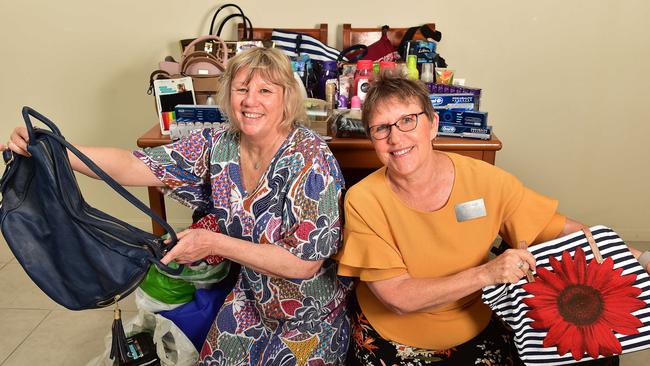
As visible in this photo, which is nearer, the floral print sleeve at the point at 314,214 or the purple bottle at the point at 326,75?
the floral print sleeve at the point at 314,214

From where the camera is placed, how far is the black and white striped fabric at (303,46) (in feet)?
8.39

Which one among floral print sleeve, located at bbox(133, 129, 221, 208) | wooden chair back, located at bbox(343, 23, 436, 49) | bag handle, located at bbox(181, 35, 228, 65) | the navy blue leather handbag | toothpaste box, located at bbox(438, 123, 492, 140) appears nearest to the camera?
the navy blue leather handbag

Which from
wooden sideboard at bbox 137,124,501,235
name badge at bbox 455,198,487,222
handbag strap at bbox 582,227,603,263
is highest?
wooden sideboard at bbox 137,124,501,235

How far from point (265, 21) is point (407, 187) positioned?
5.33 feet

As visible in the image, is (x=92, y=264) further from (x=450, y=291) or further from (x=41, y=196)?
(x=450, y=291)

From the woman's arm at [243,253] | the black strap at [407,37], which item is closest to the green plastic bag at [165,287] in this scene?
the woman's arm at [243,253]

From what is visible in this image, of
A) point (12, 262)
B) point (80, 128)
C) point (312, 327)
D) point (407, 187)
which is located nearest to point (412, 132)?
point (407, 187)

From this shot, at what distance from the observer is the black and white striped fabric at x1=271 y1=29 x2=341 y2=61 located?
2.56m

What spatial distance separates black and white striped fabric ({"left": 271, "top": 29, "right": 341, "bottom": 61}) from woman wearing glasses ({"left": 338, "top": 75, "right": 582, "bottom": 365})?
1.13 m

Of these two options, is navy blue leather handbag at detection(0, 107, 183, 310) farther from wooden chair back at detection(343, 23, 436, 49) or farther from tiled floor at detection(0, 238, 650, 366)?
wooden chair back at detection(343, 23, 436, 49)

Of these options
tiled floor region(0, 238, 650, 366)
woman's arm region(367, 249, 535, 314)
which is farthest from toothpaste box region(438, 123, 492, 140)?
tiled floor region(0, 238, 650, 366)

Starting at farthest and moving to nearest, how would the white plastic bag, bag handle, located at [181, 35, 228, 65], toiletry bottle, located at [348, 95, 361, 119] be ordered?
1. bag handle, located at [181, 35, 228, 65]
2. toiletry bottle, located at [348, 95, 361, 119]
3. the white plastic bag

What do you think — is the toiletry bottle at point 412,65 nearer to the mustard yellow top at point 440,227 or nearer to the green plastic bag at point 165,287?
the mustard yellow top at point 440,227

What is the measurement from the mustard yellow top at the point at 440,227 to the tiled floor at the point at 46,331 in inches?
42.2
